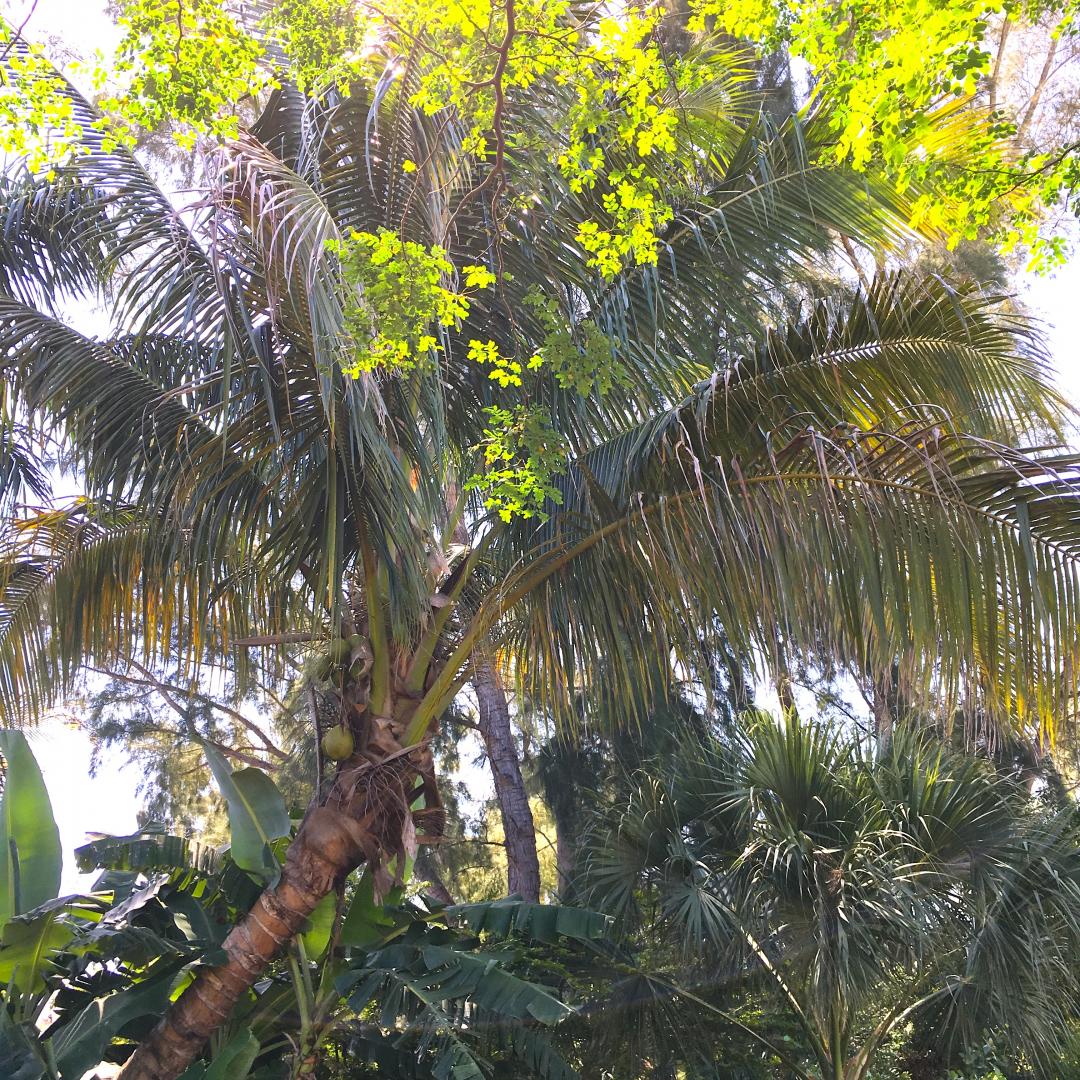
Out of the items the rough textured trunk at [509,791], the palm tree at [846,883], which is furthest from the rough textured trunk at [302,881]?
the rough textured trunk at [509,791]

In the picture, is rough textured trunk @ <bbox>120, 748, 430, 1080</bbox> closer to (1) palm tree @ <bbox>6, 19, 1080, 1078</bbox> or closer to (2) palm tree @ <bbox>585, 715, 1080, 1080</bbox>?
(1) palm tree @ <bbox>6, 19, 1080, 1078</bbox>

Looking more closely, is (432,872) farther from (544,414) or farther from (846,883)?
(544,414)

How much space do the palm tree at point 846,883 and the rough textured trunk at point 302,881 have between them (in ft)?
7.45

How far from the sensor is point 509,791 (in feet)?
35.0

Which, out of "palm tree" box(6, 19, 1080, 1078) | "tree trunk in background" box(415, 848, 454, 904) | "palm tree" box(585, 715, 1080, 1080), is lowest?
"tree trunk in background" box(415, 848, 454, 904)

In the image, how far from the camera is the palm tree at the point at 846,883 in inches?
231

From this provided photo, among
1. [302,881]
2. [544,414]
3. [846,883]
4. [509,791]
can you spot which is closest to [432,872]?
[509,791]

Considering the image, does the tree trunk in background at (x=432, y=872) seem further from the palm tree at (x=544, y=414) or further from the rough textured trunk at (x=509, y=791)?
the palm tree at (x=544, y=414)

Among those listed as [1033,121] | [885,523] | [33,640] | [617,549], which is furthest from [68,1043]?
[1033,121]

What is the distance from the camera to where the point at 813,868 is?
19.7 feet

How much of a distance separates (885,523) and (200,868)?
484 centimetres

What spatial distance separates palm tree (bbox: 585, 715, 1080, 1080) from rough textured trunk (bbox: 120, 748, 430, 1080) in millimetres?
2270

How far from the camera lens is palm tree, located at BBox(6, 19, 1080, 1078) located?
13.6ft

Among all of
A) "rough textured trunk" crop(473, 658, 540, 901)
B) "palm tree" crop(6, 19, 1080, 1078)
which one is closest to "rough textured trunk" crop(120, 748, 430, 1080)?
"palm tree" crop(6, 19, 1080, 1078)
